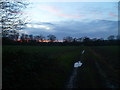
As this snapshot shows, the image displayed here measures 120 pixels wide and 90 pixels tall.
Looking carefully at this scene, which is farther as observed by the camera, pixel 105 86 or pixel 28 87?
pixel 105 86

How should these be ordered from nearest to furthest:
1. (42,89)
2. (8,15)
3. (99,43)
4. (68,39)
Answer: (42,89) < (8,15) < (99,43) < (68,39)

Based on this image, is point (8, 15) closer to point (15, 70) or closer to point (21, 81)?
point (15, 70)

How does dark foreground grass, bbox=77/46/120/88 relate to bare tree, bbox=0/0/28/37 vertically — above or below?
below

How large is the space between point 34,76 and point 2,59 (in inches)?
89.3

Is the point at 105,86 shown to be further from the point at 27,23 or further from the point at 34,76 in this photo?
the point at 27,23

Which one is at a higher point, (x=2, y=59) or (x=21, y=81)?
(x=2, y=59)

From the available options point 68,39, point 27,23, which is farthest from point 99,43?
point 27,23

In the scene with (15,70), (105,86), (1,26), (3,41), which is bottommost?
(105,86)

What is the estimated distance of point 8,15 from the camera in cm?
1617

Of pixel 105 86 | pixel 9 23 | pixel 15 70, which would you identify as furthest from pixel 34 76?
pixel 9 23

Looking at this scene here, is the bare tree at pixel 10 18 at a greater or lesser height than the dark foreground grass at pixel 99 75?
greater

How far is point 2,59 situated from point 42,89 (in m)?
4.00

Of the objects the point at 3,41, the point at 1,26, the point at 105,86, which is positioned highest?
the point at 1,26

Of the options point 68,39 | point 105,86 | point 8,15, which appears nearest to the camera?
point 105,86
